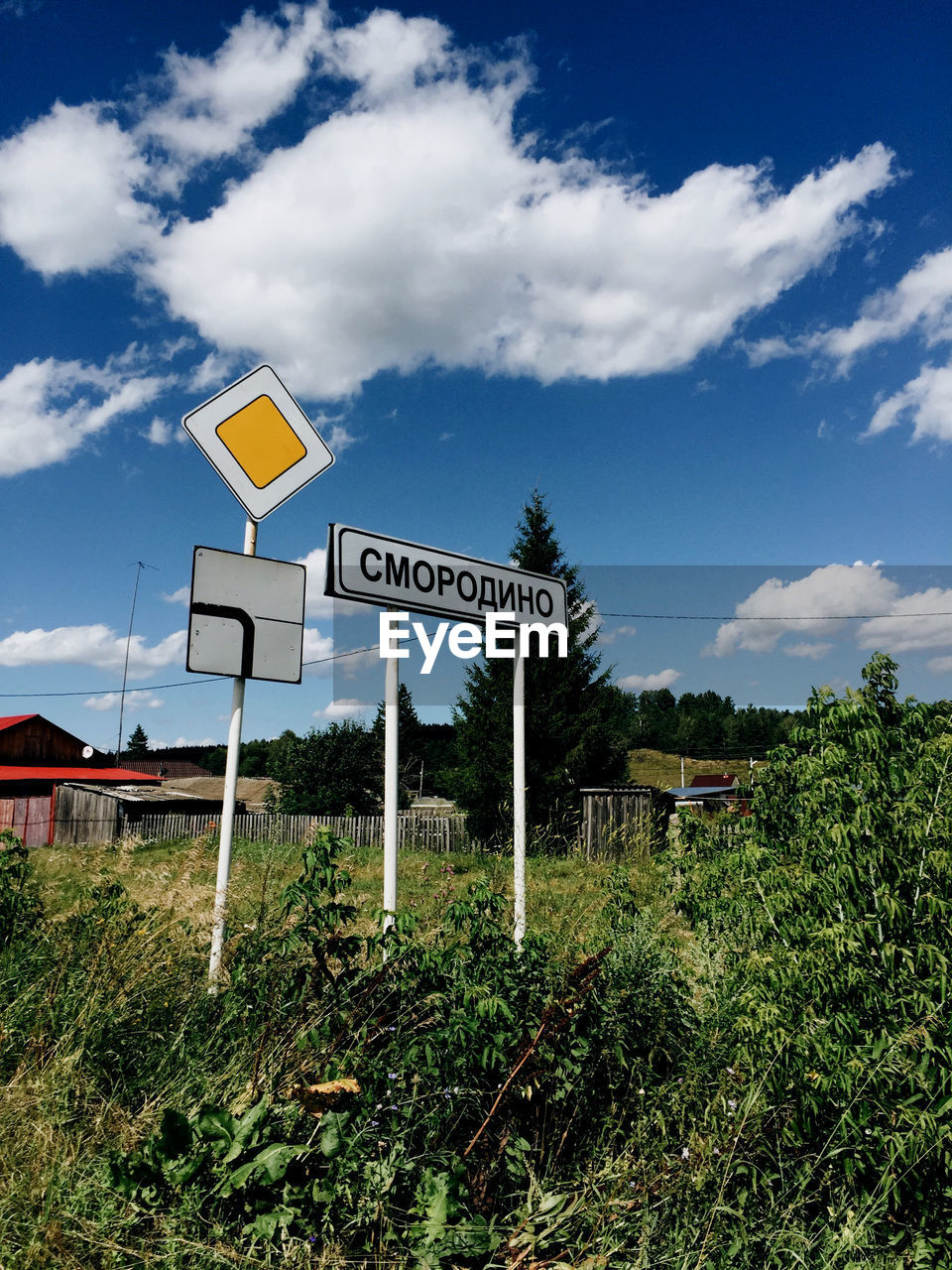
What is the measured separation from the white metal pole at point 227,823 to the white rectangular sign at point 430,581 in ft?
1.97

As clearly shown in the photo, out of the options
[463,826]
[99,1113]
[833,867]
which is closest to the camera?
[99,1113]

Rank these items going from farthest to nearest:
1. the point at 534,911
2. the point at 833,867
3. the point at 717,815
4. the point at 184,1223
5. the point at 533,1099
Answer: the point at 717,815, the point at 534,911, the point at 833,867, the point at 533,1099, the point at 184,1223

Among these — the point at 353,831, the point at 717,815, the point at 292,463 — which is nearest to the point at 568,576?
the point at 353,831

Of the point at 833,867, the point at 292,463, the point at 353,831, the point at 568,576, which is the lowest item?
the point at 353,831

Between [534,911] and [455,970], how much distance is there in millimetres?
2315

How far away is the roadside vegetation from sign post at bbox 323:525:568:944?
2.03 feet

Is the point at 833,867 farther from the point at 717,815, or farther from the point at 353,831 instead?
the point at 353,831

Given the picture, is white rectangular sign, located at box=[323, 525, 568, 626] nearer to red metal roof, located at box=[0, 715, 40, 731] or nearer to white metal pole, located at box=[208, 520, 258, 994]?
white metal pole, located at box=[208, 520, 258, 994]

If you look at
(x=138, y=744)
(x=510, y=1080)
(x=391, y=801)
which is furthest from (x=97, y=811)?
(x=138, y=744)

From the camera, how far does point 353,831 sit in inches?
914

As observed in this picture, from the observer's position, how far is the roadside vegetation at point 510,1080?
6.46ft

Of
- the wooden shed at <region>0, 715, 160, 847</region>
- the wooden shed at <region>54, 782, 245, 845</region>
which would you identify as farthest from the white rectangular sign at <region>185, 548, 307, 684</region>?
the wooden shed at <region>0, 715, 160, 847</region>

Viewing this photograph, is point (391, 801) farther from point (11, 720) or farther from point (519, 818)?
point (11, 720)

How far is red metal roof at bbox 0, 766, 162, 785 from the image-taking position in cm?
3734
